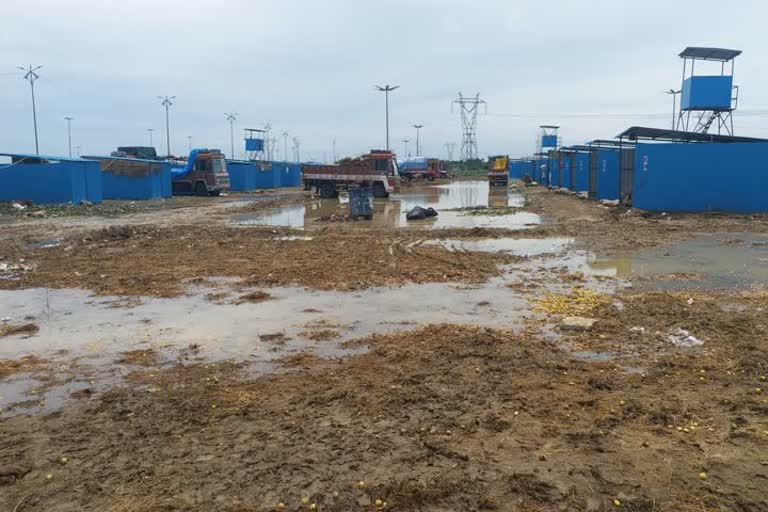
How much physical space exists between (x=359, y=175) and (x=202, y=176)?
42.2 ft

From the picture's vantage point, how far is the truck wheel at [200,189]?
41750mm

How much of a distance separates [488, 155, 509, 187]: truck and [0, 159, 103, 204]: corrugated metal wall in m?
35.0

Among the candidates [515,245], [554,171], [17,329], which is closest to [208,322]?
[17,329]

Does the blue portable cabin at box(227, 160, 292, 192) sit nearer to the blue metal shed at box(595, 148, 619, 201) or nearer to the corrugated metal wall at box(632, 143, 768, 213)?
the blue metal shed at box(595, 148, 619, 201)

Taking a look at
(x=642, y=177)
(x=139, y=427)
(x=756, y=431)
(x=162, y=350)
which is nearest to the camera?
(x=756, y=431)

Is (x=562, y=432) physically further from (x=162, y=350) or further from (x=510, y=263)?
(x=510, y=263)

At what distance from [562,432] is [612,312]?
4.04 meters

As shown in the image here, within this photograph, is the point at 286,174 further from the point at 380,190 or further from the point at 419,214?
the point at 419,214

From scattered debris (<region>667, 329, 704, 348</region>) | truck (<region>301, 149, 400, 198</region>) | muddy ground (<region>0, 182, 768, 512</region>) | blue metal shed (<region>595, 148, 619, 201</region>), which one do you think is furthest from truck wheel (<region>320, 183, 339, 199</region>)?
scattered debris (<region>667, 329, 704, 348</region>)

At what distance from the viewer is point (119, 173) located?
38.7 meters

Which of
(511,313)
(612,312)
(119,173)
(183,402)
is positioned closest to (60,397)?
(183,402)

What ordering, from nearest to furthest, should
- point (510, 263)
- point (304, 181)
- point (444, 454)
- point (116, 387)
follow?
point (444, 454), point (116, 387), point (510, 263), point (304, 181)

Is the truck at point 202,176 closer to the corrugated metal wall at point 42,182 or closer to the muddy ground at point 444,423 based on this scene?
the corrugated metal wall at point 42,182

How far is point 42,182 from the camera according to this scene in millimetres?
32062
